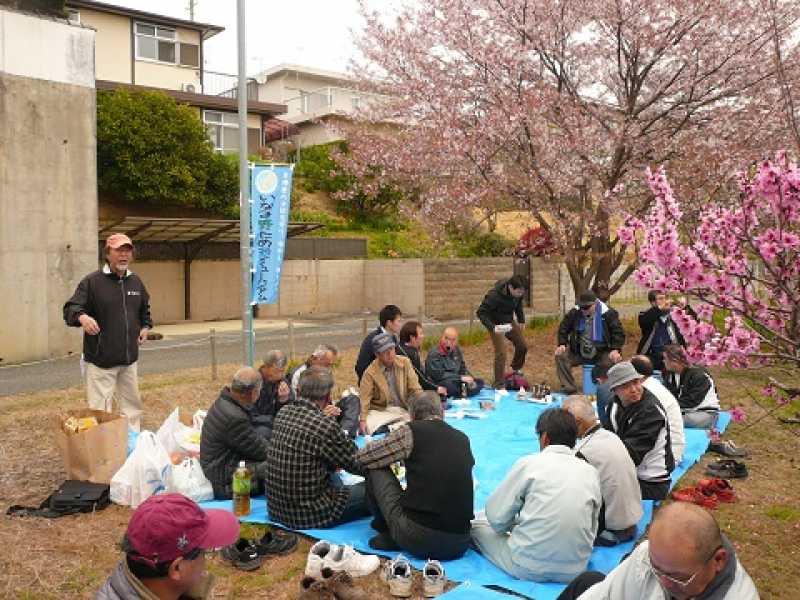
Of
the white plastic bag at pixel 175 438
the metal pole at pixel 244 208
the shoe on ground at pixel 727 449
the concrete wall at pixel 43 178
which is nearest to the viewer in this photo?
the white plastic bag at pixel 175 438

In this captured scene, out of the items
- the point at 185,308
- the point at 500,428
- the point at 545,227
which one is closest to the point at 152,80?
the point at 185,308

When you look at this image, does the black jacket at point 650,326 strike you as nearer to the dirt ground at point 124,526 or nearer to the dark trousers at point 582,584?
the dirt ground at point 124,526

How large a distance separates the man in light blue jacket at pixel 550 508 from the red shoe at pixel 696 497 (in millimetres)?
1822

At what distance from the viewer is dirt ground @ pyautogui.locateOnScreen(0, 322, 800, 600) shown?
399cm

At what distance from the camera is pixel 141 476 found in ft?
16.8

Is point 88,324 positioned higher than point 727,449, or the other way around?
point 88,324

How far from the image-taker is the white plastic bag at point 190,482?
5020 mm

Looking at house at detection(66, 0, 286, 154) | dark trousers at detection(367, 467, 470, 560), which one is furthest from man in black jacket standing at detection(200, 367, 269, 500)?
house at detection(66, 0, 286, 154)

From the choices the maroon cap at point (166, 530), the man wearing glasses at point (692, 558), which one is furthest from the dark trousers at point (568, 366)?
the maroon cap at point (166, 530)

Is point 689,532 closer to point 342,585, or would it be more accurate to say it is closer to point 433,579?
point 433,579

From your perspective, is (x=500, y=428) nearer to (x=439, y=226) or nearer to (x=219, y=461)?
(x=219, y=461)

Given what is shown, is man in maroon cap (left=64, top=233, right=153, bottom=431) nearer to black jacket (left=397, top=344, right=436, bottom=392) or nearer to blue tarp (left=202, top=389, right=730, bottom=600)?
blue tarp (left=202, top=389, right=730, bottom=600)

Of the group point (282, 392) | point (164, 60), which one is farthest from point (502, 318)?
point (164, 60)

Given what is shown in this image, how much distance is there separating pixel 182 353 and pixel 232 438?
8.50 meters
